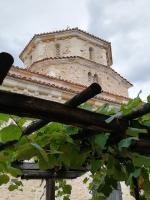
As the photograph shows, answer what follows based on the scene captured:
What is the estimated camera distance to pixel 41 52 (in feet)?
60.2

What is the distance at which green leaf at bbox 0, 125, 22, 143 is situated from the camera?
2.09 meters

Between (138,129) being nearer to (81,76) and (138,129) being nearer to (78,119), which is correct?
(78,119)

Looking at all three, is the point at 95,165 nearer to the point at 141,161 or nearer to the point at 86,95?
the point at 141,161

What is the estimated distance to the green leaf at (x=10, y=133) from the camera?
2.09 m

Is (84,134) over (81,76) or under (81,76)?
under

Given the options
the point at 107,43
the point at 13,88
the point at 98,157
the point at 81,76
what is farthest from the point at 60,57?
the point at 98,157

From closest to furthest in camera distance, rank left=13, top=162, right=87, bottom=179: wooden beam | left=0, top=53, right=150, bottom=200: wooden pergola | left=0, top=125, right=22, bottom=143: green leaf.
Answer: left=0, top=53, right=150, bottom=200: wooden pergola, left=0, top=125, right=22, bottom=143: green leaf, left=13, top=162, right=87, bottom=179: wooden beam

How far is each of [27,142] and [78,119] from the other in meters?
0.39

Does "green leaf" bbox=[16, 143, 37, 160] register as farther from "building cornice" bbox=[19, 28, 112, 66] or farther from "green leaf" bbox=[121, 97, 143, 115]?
"building cornice" bbox=[19, 28, 112, 66]

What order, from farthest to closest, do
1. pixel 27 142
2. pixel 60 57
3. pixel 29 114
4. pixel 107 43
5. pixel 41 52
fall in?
pixel 107 43 < pixel 41 52 < pixel 60 57 < pixel 27 142 < pixel 29 114

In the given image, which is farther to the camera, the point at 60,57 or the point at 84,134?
the point at 60,57

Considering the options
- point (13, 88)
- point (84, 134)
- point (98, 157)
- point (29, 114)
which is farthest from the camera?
point (13, 88)

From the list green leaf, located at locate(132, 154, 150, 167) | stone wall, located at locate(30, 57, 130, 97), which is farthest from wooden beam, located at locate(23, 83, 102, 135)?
stone wall, located at locate(30, 57, 130, 97)

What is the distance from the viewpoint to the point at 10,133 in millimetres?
2111
